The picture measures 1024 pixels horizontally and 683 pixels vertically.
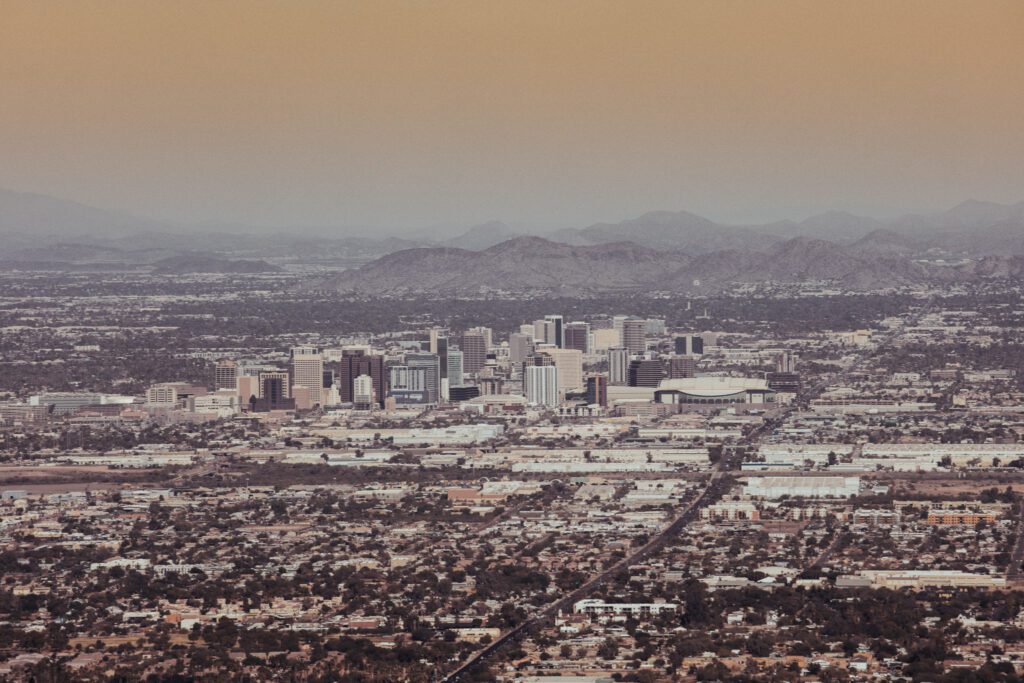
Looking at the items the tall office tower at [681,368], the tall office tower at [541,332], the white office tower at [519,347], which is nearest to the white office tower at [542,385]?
the tall office tower at [681,368]

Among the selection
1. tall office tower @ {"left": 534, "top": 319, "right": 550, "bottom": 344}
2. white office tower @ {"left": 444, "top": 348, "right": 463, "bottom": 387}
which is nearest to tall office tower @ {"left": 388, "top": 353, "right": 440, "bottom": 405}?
white office tower @ {"left": 444, "top": 348, "right": 463, "bottom": 387}

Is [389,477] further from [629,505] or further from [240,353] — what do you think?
[240,353]

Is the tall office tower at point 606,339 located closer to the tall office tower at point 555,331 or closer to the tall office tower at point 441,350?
the tall office tower at point 555,331

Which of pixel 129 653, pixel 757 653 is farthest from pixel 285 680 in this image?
pixel 757 653

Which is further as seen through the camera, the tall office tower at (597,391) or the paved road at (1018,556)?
the tall office tower at (597,391)

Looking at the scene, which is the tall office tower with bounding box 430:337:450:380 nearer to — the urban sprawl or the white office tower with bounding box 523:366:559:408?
the urban sprawl
